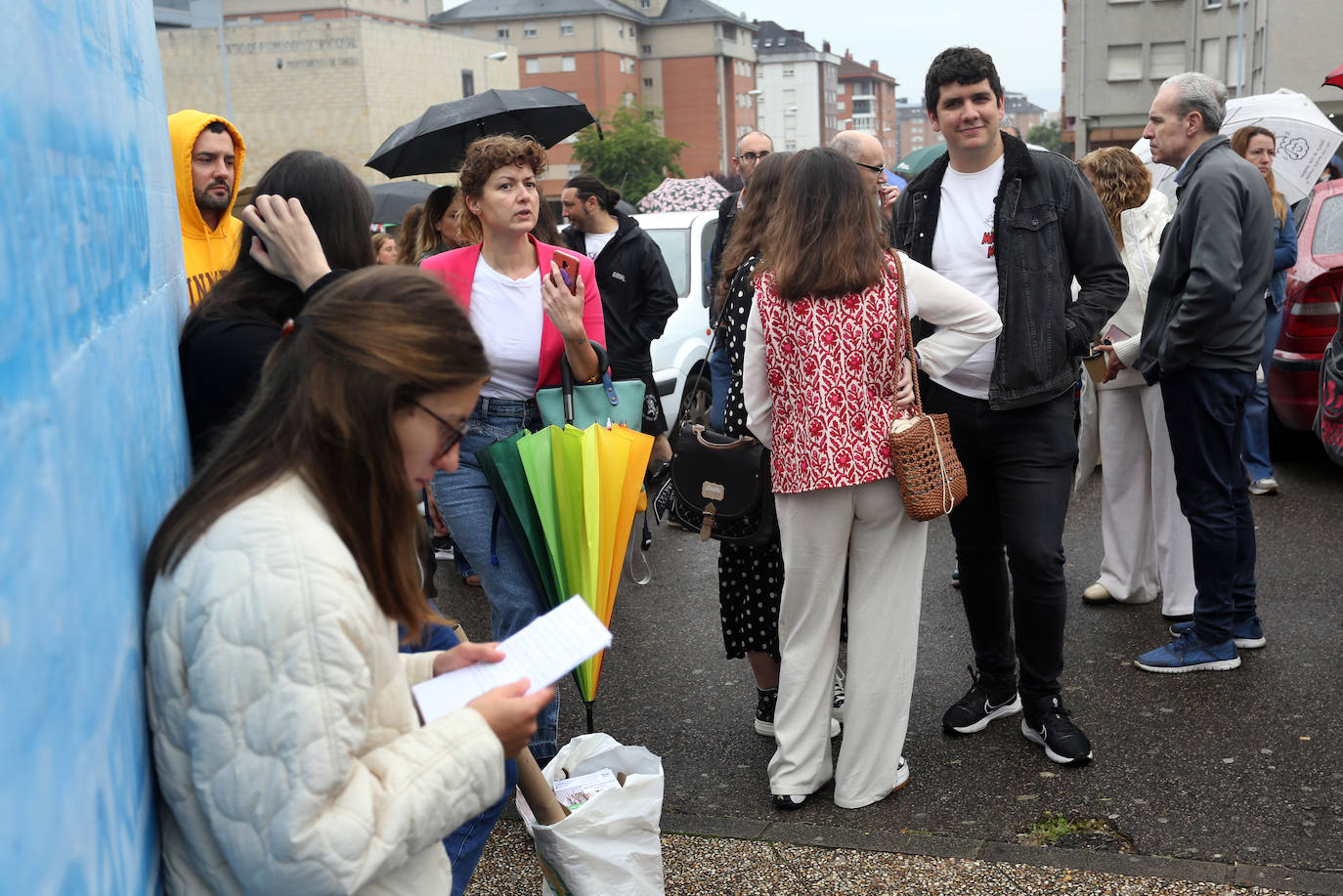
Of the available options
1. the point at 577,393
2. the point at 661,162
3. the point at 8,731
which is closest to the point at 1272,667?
the point at 577,393

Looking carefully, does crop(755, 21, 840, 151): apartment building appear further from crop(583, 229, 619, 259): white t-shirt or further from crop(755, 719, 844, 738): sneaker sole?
crop(755, 719, 844, 738): sneaker sole

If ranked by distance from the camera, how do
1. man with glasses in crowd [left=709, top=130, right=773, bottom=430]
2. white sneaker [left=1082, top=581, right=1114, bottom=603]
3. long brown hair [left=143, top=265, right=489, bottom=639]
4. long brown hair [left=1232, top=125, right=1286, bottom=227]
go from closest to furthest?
long brown hair [left=143, top=265, right=489, bottom=639], white sneaker [left=1082, top=581, right=1114, bottom=603], long brown hair [left=1232, top=125, right=1286, bottom=227], man with glasses in crowd [left=709, top=130, right=773, bottom=430]

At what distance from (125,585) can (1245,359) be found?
4.33 meters

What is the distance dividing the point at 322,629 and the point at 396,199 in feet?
48.9

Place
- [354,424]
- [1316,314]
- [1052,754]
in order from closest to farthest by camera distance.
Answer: [354,424]
[1052,754]
[1316,314]

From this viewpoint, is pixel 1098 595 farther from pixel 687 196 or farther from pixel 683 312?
pixel 687 196

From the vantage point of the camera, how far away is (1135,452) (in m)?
5.89

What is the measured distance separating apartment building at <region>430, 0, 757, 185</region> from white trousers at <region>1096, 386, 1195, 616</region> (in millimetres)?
95264

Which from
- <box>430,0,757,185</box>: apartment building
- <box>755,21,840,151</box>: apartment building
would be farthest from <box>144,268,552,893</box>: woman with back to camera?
<box>755,21,840,151</box>: apartment building

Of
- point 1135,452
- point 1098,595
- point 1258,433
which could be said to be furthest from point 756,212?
point 1258,433

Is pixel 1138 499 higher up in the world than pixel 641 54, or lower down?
lower down

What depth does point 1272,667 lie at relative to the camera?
5.00m

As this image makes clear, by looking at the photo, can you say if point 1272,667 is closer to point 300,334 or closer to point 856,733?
point 856,733

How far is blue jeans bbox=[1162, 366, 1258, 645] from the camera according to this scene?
15.9ft
